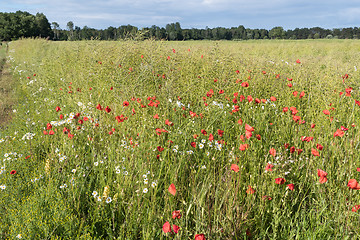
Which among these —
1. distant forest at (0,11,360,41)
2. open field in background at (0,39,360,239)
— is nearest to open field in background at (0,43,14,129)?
open field in background at (0,39,360,239)

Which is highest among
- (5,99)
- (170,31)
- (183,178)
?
(170,31)

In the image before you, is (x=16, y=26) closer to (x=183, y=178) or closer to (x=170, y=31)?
(x=170, y=31)

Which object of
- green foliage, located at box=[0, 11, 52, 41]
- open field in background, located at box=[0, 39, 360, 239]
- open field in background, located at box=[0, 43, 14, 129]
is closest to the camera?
open field in background, located at box=[0, 39, 360, 239]

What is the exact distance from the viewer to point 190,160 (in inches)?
105

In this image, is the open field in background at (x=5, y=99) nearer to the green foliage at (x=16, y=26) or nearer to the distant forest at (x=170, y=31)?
the distant forest at (x=170, y=31)

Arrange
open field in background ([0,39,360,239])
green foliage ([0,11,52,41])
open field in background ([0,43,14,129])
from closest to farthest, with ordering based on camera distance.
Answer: open field in background ([0,39,360,239]) → open field in background ([0,43,14,129]) → green foliage ([0,11,52,41])

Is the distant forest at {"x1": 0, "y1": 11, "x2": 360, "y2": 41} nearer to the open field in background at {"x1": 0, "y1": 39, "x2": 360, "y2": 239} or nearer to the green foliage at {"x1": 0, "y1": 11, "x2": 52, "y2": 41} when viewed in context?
the green foliage at {"x1": 0, "y1": 11, "x2": 52, "y2": 41}

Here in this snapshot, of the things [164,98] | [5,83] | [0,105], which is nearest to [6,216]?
[164,98]

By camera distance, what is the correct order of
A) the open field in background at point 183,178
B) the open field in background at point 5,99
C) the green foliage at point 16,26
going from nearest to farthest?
the open field in background at point 183,178, the open field in background at point 5,99, the green foliage at point 16,26

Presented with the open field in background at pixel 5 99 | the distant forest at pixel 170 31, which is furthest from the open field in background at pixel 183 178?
the distant forest at pixel 170 31

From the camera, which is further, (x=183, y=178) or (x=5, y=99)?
(x=5, y=99)

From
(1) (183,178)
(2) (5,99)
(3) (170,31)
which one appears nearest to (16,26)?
(3) (170,31)

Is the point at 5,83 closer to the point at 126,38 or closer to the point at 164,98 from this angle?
the point at 126,38

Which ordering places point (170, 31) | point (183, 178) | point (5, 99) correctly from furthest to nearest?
1. point (170, 31)
2. point (5, 99)
3. point (183, 178)
